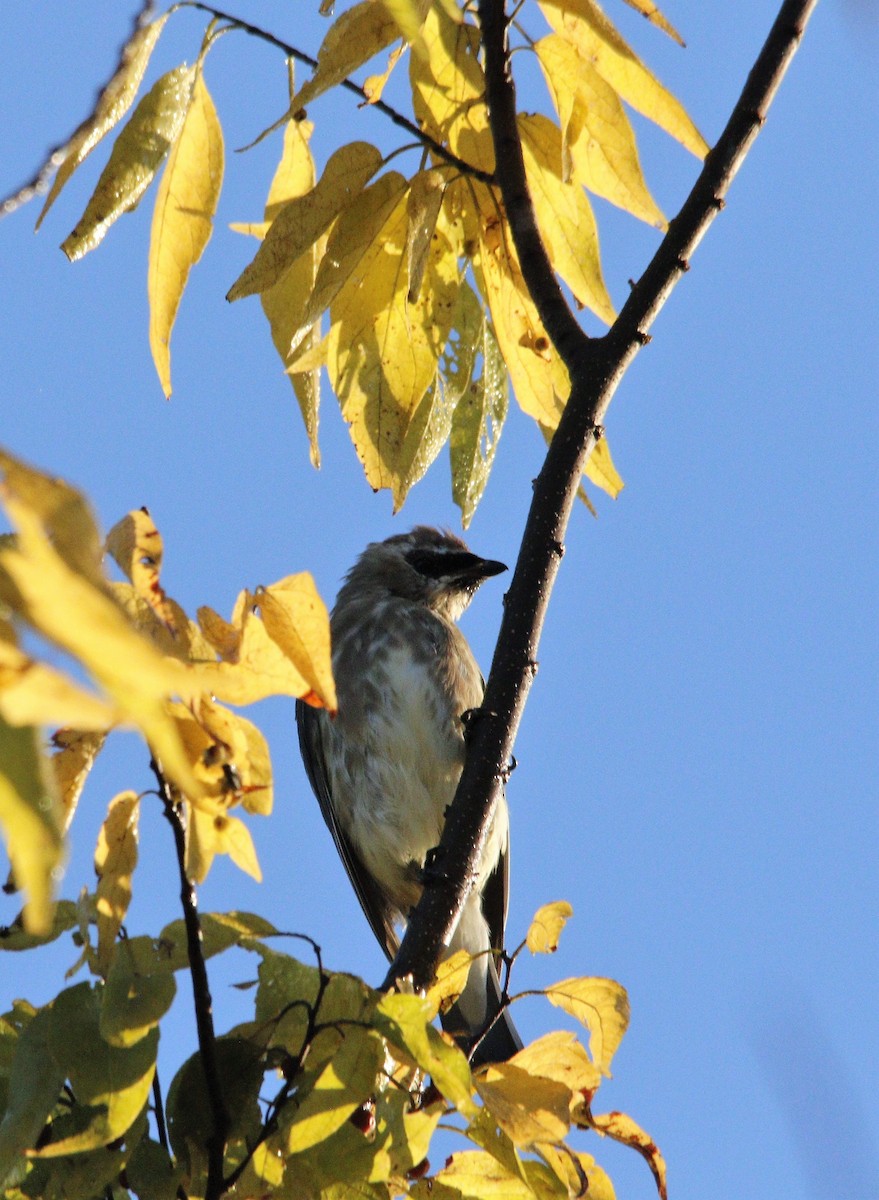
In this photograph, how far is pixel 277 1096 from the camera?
226 cm

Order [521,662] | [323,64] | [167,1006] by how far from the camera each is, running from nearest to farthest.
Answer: [167,1006] → [323,64] → [521,662]

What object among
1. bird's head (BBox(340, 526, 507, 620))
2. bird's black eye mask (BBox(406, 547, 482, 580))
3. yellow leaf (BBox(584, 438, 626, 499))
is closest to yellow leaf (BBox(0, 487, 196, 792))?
yellow leaf (BBox(584, 438, 626, 499))

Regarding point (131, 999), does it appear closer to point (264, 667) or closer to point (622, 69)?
point (264, 667)

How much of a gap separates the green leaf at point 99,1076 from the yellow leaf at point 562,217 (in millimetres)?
2011

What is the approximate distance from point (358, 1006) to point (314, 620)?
76 cm

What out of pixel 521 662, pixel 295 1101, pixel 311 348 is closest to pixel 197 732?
pixel 295 1101

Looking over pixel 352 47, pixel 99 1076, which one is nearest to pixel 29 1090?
pixel 99 1076

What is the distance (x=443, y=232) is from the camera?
11.3ft

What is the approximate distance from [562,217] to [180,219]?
0.94 m

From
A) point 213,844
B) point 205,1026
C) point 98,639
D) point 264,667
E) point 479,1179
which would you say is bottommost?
point 479,1179

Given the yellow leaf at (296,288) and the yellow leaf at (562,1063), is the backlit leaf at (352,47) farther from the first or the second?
the yellow leaf at (562,1063)

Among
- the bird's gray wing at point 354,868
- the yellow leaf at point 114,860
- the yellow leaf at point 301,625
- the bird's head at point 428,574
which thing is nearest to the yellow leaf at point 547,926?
the yellow leaf at point 114,860

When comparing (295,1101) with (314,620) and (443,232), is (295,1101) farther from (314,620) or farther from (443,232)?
(443,232)

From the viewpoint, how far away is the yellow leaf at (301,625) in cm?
177
